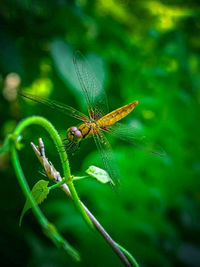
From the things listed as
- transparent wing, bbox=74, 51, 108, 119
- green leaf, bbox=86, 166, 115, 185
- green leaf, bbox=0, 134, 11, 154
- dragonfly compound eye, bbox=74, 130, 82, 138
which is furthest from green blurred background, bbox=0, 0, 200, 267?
green leaf, bbox=0, 134, 11, 154

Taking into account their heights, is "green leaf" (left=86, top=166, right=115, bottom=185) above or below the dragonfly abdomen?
below

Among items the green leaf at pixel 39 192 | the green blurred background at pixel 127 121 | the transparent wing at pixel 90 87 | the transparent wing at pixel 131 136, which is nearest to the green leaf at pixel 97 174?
the green leaf at pixel 39 192

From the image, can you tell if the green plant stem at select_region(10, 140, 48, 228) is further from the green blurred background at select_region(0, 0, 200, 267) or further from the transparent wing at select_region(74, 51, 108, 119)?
the green blurred background at select_region(0, 0, 200, 267)

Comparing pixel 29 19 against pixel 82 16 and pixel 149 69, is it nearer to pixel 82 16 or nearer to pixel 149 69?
pixel 82 16

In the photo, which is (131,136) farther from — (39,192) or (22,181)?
(22,181)

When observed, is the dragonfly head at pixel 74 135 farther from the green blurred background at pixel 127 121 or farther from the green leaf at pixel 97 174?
the green blurred background at pixel 127 121

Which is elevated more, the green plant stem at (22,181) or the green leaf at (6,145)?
the green leaf at (6,145)

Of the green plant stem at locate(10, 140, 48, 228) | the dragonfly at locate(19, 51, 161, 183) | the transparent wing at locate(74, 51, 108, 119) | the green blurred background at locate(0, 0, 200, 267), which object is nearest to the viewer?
the green plant stem at locate(10, 140, 48, 228)

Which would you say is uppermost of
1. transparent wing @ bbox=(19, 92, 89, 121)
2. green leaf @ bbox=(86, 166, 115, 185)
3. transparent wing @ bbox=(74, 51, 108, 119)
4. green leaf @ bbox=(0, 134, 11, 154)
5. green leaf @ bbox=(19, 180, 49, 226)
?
transparent wing @ bbox=(74, 51, 108, 119)

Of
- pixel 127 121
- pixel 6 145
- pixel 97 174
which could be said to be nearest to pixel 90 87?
pixel 97 174
